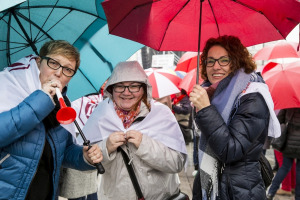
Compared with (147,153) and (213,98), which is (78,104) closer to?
(147,153)

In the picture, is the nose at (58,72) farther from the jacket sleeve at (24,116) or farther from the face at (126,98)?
the face at (126,98)

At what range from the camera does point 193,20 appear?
A: 105 inches

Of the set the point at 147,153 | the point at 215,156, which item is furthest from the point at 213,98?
the point at 147,153

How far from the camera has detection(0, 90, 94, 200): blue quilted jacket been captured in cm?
159

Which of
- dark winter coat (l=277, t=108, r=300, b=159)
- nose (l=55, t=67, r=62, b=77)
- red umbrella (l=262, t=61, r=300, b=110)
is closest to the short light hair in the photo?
nose (l=55, t=67, r=62, b=77)

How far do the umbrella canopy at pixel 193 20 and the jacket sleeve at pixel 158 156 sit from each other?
1.01 m

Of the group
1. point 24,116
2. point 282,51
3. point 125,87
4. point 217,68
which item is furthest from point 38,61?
point 282,51

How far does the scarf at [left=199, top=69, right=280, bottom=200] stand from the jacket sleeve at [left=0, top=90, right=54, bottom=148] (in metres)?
1.21

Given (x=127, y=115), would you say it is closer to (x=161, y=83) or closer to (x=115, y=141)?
(x=115, y=141)

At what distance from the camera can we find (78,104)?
12.4 feet

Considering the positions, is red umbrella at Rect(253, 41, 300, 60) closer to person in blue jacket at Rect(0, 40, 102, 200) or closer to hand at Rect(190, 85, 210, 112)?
hand at Rect(190, 85, 210, 112)

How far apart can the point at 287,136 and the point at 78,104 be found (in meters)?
3.18

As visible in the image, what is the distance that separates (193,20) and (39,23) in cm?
142

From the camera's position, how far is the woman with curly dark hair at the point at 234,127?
191cm
